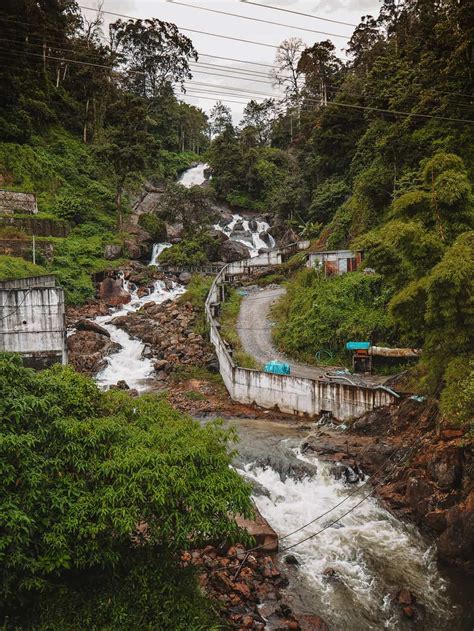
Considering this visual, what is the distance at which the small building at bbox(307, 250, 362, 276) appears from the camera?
84.6ft

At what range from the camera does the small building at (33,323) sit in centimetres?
1909

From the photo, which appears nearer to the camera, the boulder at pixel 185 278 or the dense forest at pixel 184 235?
the dense forest at pixel 184 235

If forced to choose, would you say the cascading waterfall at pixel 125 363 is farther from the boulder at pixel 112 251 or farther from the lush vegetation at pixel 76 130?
the boulder at pixel 112 251

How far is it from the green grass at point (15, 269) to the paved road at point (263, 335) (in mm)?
12219

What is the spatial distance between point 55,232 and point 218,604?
100 ft

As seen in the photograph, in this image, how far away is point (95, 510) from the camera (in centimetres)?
662

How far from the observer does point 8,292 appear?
18969 mm

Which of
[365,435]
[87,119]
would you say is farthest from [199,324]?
[87,119]

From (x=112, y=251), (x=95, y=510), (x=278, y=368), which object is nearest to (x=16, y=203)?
(x=112, y=251)

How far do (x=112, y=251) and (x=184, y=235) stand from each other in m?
8.55

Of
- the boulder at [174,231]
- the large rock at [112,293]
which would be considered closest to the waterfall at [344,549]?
the large rock at [112,293]

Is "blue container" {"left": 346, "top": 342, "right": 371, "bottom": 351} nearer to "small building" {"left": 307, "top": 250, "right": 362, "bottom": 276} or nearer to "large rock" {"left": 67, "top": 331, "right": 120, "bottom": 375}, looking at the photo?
"small building" {"left": 307, "top": 250, "right": 362, "bottom": 276}

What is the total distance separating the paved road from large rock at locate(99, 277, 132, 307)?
8397mm

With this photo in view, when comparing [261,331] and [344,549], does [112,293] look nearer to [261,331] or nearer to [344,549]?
[261,331]
